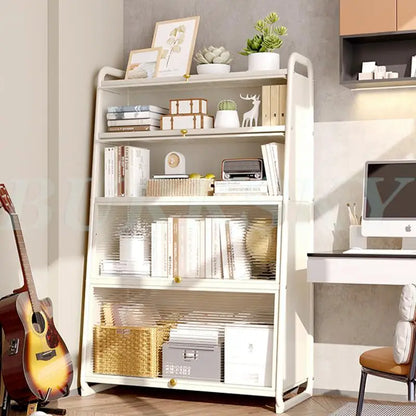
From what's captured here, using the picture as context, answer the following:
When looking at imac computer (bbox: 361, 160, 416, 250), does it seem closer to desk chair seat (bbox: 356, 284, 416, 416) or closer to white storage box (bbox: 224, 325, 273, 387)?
white storage box (bbox: 224, 325, 273, 387)

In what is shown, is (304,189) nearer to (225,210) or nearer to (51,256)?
(225,210)

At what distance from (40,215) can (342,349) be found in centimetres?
185

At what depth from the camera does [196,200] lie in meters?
4.63

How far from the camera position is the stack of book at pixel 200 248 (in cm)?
455

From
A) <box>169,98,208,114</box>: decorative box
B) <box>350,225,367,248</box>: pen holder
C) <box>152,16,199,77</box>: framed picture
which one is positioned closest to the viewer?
<box>350,225,367,248</box>: pen holder

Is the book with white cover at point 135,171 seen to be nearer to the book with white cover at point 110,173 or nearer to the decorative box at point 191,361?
the book with white cover at point 110,173

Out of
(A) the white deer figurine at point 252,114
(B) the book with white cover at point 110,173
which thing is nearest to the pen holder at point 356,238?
(A) the white deer figurine at point 252,114

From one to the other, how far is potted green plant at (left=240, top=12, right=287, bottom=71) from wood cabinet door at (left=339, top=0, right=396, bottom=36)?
0.34 m

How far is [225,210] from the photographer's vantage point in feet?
15.2

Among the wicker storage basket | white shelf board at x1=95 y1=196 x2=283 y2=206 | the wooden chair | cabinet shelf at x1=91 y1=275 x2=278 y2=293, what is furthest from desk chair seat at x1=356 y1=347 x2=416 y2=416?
the wicker storage basket

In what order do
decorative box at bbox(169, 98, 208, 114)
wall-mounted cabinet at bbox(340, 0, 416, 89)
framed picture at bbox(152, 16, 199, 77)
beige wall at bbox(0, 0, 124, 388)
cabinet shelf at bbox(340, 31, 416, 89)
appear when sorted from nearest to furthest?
1. beige wall at bbox(0, 0, 124, 388)
2. wall-mounted cabinet at bbox(340, 0, 416, 89)
3. cabinet shelf at bbox(340, 31, 416, 89)
4. decorative box at bbox(169, 98, 208, 114)
5. framed picture at bbox(152, 16, 199, 77)

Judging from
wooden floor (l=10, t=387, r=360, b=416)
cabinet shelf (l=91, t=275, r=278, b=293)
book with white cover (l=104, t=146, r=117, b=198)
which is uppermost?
book with white cover (l=104, t=146, r=117, b=198)

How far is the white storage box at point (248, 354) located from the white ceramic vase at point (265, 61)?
141 cm

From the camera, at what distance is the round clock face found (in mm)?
4881
